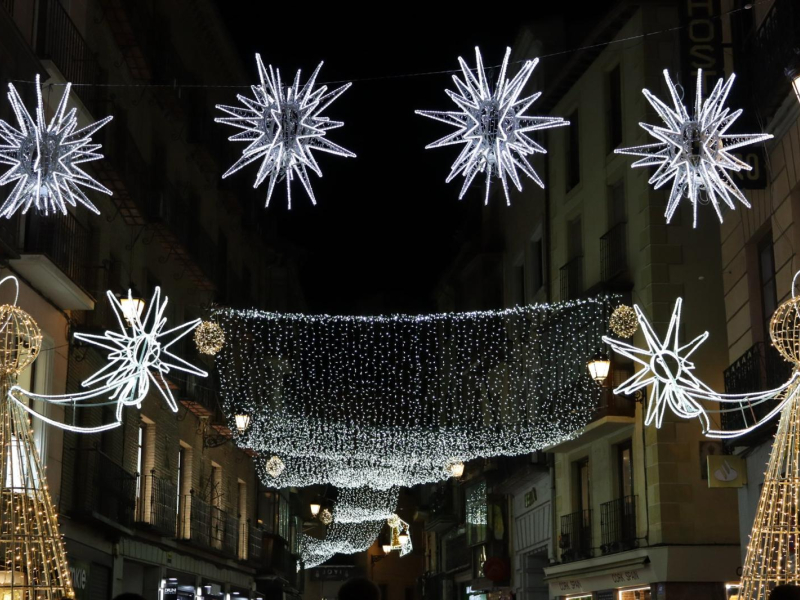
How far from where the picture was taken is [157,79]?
2341 centimetres

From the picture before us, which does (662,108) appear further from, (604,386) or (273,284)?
(273,284)

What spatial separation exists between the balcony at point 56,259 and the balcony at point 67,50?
208 centimetres

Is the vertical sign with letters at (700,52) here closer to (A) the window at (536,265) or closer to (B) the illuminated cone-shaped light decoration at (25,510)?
(B) the illuminated cone-shaped light decoration at (25,510)

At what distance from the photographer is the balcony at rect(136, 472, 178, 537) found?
23297 mm

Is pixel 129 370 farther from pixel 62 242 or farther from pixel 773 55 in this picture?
pixel 773 55

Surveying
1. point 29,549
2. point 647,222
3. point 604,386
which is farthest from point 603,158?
point 29,549

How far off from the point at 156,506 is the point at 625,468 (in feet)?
30.2

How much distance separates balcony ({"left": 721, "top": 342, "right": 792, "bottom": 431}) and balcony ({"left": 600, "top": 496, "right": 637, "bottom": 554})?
7.05 metres

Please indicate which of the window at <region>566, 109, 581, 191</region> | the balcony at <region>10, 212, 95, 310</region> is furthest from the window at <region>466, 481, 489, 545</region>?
the balcony at <region>10, 212, 95, 310</region>

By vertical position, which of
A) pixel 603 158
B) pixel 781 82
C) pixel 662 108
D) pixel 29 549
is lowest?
pixel 29 549

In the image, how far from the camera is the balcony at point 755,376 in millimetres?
14570

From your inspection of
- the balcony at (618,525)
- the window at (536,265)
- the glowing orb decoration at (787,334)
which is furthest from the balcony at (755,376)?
the window at (536,265)

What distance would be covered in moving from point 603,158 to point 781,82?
11.5 metres

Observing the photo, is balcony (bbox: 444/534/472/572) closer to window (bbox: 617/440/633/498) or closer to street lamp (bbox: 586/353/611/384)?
window (bbox: 617/440/633/498)
